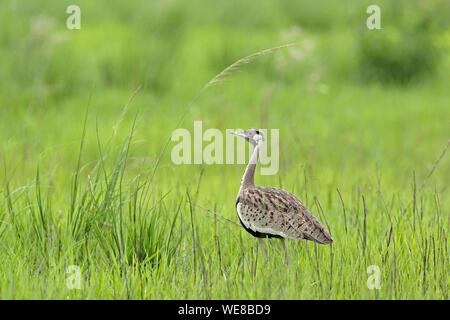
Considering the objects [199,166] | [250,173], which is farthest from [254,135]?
[199,166]

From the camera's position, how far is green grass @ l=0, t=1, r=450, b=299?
5.14 m

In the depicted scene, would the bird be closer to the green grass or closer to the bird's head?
the bird's head

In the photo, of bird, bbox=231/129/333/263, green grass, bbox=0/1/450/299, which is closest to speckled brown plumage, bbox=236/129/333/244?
bird, bbox=231/129/333/263

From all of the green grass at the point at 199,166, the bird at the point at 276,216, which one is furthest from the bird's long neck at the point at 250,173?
the green grass at the point at 199,166

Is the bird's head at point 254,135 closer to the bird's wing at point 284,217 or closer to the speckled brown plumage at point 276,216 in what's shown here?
the speckled brown plumage at point 276,216

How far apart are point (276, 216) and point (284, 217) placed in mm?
40

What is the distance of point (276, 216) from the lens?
16.5ft

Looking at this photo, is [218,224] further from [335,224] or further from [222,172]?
[222,172]

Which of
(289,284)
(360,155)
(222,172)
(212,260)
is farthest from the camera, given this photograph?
(360,155)

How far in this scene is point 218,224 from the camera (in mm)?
6055

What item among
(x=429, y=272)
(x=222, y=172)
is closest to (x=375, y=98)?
(x=222, y=172)

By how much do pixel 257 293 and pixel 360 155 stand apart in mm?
4708

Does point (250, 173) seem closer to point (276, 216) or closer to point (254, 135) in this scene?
point (254, 135)

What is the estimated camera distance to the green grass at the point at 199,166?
514cm
